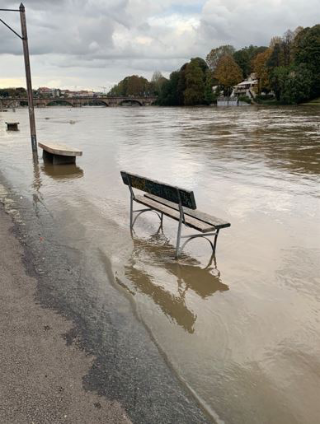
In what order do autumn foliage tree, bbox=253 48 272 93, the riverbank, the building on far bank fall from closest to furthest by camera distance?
1. the riverbank
2. autumn foliage tree, bbox=253 48 272 93
3. the building on far bank

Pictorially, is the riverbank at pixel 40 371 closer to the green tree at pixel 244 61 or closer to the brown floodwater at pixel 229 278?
the brown floodwater at pixel 229 278

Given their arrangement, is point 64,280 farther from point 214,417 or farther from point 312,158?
point 312,158

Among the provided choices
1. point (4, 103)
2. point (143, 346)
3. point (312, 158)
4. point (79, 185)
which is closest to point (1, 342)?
point (143, 346)

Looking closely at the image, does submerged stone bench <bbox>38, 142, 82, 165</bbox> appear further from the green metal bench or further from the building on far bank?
the building on far bank

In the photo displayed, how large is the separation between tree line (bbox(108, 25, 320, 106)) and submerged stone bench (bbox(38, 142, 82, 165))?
2777 inches

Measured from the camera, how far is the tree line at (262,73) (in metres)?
78.0

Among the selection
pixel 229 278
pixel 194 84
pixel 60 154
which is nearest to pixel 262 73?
pixel 194 84

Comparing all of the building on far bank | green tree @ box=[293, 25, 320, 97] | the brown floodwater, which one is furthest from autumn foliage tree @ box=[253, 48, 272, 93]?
the brown floodwater

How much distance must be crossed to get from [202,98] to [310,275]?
10502cm

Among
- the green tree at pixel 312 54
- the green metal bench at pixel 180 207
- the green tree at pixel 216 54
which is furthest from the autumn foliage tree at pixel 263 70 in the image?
the green metal bench at pixel 180 207

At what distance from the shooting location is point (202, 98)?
10538cm

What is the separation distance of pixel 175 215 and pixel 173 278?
1.14 metres

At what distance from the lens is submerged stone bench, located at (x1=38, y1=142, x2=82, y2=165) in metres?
13.0

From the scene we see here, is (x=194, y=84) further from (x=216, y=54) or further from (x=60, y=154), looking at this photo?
(x=60, y=154)
